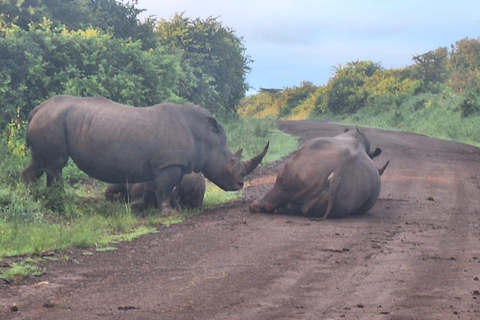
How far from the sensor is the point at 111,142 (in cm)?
1105

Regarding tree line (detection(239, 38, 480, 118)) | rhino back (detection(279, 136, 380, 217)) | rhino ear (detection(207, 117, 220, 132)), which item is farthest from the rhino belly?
tree line (detection(239, 38, 480, 118))

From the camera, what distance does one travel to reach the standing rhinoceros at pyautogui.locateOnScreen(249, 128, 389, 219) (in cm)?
1038

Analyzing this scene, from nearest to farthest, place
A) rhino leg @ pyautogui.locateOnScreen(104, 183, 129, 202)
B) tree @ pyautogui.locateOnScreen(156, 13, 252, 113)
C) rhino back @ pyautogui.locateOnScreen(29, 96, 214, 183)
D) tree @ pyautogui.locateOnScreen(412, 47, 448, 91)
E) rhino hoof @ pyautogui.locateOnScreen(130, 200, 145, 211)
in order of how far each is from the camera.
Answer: rhino back @ pyautogui.locateOnScreen(29, 96, 214, 183)
rhino hoof @ pyautogui.locateOnScreen(130, 200, 145, 211)
rhino leg @ pyautogui.locateOnScreen(104, 183, 129, 202)
tree @ pyautogui.locateOnScreen(156, 13, 252, 113)
tree @ pyautogui.locateOnScreen(412, 47, 448, 91)

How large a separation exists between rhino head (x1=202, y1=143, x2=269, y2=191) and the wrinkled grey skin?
0.73 feet

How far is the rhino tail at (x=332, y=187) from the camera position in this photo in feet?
33.7

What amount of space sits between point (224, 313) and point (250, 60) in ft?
103

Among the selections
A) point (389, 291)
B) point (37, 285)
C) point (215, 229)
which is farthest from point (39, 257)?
point (389, 291)

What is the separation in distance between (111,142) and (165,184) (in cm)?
90

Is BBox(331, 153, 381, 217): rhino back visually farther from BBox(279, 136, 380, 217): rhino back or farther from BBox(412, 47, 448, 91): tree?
BBox(412, 47, 448, 91): tree

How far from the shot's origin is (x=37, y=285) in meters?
6.45

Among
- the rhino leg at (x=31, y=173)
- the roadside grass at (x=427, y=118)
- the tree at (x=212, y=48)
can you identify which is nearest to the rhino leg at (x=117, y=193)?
the rhino leg at (x=31, y=173)

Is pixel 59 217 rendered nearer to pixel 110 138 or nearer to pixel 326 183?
pixel 110 138

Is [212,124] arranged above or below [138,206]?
above

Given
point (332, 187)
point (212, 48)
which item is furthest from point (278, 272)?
point (212, 48)
